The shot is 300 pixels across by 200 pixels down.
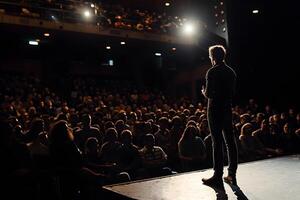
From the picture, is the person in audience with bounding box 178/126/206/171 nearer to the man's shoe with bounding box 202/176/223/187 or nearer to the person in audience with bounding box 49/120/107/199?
the person in audience with bounding box 49/120/107/199

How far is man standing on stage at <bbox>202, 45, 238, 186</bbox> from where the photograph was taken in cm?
353

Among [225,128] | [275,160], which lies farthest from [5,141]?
[275,160]

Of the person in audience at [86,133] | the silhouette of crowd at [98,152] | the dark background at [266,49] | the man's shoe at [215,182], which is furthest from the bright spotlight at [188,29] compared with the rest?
the man's shoe at [215,182]

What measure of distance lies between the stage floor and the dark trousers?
0.28 m

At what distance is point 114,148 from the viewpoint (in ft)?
17.6

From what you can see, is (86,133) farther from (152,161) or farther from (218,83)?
(218,83)

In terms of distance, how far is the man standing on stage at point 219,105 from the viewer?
139 inches

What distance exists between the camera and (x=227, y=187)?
11.7 ft

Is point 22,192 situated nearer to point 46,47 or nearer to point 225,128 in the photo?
point 225,128

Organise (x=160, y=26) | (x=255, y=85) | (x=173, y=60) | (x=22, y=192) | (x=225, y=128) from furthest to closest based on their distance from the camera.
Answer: (x=173, y=60) < (x=160, y=26) < (x=255, y=85) < (x=22, y=192) < (x=225, y=128)

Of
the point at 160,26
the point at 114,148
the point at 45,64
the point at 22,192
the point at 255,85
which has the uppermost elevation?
the point at 160,26

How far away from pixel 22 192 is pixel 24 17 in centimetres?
988

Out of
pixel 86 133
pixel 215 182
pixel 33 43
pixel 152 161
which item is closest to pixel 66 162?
pixel 152 161

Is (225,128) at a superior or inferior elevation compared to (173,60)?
inferior
